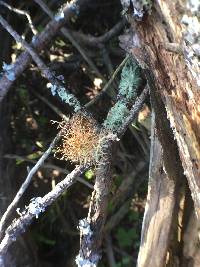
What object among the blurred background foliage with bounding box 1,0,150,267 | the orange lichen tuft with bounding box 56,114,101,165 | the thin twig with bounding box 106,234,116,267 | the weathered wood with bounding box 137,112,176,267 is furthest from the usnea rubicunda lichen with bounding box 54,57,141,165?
the thin twig with bounding box 106,234,116,267

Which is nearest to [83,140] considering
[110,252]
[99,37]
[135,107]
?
[135,107]

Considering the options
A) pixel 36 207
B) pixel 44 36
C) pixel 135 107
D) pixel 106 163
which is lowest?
pixel 36 207

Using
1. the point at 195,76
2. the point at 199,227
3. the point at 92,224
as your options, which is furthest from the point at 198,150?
the point at 92,224

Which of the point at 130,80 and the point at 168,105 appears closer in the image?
the point at 168,105

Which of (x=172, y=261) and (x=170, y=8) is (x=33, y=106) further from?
(x=170, y=8)

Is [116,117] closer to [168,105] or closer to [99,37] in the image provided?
[168,105]

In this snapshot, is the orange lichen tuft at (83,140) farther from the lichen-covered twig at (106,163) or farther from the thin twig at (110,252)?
the thin twig at (110,252)

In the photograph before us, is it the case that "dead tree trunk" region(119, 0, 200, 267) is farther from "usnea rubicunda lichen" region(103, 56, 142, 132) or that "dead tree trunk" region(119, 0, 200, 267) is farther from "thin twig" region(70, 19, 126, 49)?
"thin twig" region(70, 19, 126, 49)
